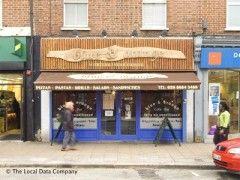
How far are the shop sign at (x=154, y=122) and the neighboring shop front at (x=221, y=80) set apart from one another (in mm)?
1015

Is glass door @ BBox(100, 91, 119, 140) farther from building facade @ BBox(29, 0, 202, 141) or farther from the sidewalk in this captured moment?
the sidewalk

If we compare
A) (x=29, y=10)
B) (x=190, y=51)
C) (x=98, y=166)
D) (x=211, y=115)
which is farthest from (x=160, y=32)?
(x=98, y=166)

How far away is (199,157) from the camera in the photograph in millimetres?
15102

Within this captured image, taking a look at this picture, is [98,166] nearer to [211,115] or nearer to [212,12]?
[211,115]

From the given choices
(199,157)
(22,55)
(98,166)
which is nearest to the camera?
(98,166)

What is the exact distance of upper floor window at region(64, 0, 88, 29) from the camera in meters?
18.7

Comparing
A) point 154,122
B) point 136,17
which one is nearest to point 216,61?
point 154,122

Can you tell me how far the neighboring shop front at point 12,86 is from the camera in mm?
18078

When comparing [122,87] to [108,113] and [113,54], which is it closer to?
[113,54]

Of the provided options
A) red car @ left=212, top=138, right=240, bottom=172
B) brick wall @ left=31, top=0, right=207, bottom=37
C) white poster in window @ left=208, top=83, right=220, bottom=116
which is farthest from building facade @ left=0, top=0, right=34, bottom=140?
red car @ left=212, top=138, right=240, bottom=172

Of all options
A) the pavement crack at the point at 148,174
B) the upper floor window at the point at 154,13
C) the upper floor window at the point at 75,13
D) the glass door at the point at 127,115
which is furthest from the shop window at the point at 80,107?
the pavement crack at the point at 148,174

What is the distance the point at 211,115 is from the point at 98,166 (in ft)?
20.2

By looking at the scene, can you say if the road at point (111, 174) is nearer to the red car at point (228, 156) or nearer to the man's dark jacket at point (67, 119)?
the red car at point (228, 156)

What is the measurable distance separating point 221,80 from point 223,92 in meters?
0.44
